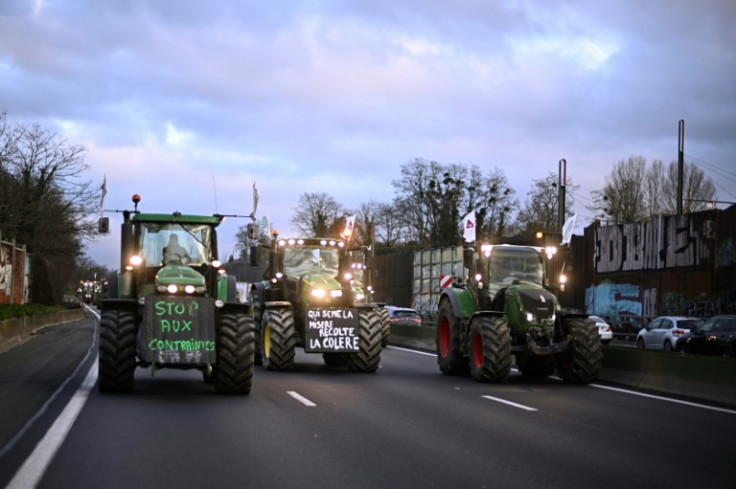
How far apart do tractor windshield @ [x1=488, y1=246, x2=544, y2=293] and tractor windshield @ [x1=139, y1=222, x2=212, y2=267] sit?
6.38 m

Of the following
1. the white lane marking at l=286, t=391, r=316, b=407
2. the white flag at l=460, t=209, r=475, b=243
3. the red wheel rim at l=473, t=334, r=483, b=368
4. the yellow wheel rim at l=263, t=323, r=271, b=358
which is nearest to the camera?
the white lane marking at l=286, t=391, r=316, b=407

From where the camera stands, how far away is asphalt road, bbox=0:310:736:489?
333 inches

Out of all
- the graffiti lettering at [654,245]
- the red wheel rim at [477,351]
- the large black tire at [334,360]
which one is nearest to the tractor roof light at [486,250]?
the red wheel rim at [477,351]

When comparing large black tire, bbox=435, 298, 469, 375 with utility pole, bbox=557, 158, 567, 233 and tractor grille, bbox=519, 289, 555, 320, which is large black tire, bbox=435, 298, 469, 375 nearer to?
tractor grille, bbox=519, 289, 555, 320

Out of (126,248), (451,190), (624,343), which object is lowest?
(624,343)

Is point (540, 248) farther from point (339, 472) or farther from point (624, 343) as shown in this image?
Result: point (624, 343)

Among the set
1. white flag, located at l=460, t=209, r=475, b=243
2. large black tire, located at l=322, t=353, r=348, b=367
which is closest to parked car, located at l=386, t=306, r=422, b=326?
white flag, located at l=460, t=209, r=475, b=243

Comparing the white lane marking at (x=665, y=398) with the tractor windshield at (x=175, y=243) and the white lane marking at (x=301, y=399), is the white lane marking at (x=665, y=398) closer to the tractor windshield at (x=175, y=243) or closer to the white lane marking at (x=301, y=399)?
the white lane marking at (x=301, y=399)

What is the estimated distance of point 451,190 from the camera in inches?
3226

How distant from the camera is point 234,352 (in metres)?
14.6

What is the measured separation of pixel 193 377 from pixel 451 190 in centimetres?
6464

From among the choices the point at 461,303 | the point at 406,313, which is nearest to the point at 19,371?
the point at 461,303

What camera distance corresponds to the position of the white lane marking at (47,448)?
7956 millimetres

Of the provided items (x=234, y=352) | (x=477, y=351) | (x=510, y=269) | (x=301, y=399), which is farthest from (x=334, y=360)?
(x=234, y=352)
